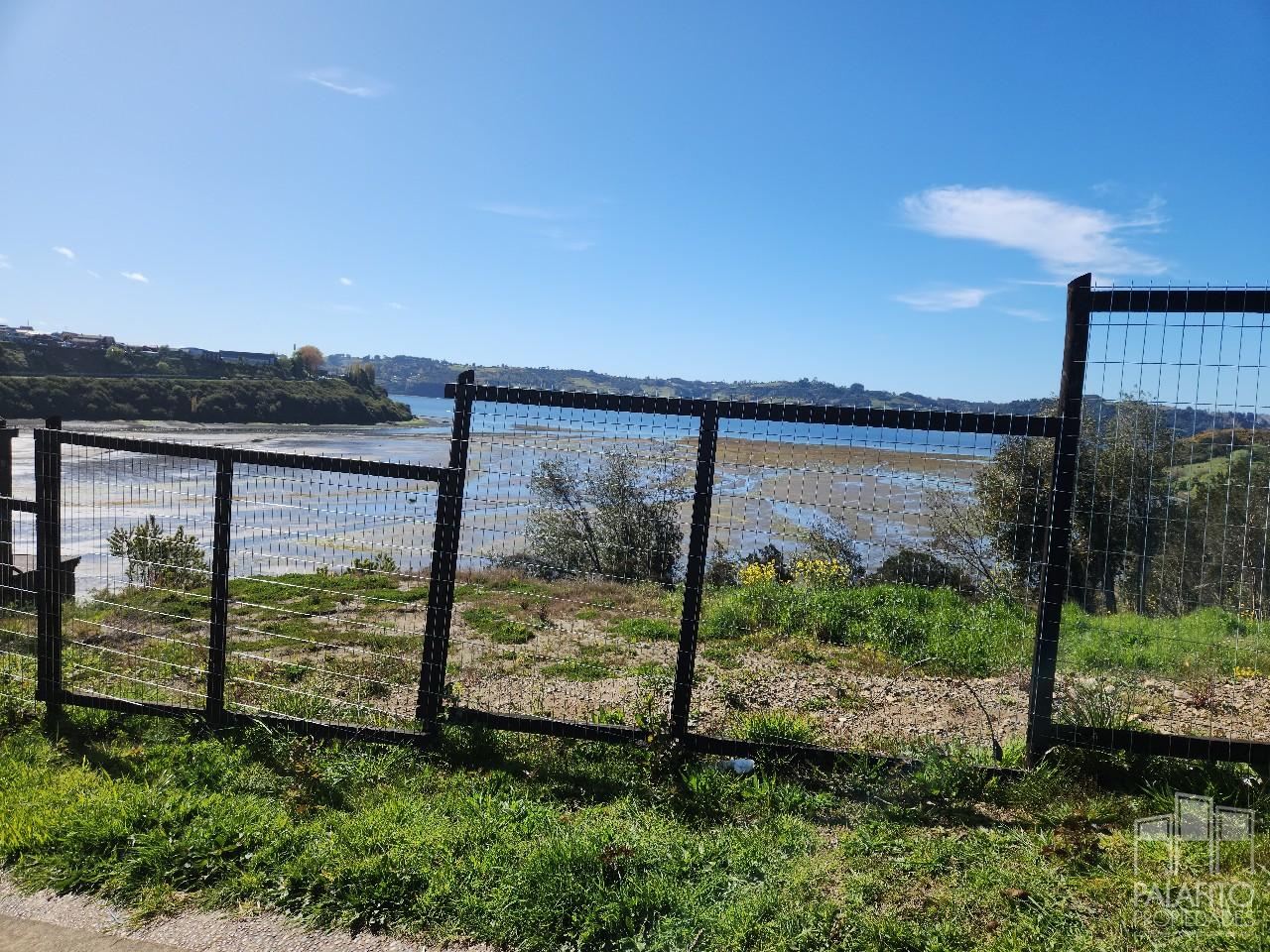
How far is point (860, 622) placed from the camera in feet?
28.6

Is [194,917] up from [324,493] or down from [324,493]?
down

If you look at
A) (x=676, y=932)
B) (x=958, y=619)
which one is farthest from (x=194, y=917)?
(x=958, y=619)

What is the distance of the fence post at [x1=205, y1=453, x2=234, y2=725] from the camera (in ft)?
18.4

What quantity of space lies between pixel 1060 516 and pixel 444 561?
361 cm

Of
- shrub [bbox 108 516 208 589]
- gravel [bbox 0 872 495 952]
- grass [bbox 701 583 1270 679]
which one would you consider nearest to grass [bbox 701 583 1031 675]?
grass [bbox 701 583 1270 679]

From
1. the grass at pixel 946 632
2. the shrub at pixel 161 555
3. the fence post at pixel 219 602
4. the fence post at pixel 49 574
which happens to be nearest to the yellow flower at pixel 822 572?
the grass at pixel 946 632

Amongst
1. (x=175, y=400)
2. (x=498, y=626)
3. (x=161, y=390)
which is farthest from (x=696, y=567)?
(x=161, y=390)

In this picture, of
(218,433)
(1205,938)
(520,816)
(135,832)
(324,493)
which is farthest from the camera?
(218,433)

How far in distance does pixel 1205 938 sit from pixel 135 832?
4.44 meters

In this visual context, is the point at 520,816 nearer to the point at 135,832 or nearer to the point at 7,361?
the point at 135,832

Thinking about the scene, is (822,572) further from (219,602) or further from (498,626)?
(219,602)

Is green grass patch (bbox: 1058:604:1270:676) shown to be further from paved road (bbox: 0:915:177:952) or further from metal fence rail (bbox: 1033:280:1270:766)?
paved road (bbox: 0:915:177:952)

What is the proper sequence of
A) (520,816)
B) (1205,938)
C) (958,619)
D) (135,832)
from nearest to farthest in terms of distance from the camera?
(1205,938)
(135,832)
(520,816)
(958,619)

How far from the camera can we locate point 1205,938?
10.3 feet
